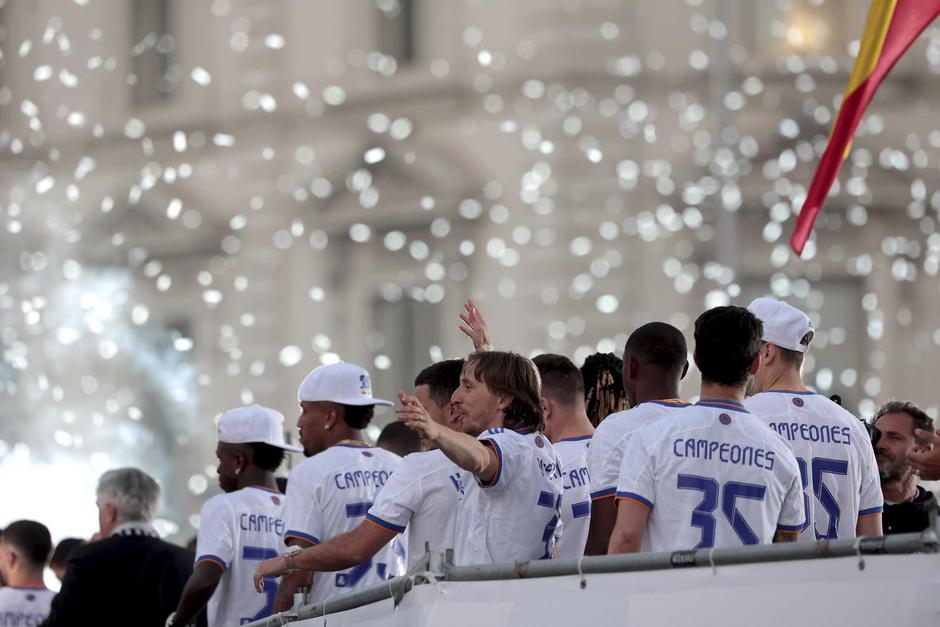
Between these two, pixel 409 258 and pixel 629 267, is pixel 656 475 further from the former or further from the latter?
pixel 409 258

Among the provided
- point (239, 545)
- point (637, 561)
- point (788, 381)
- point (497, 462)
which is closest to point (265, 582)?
point (239, 545)

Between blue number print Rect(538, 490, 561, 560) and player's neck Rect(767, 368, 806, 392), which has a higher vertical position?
player's neck Rect(767, 368, 806, 392)

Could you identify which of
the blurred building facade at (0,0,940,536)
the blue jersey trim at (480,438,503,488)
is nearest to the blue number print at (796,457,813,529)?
the blue jersey trim at (480,438,503,488)

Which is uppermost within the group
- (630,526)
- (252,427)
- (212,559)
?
(252,427)

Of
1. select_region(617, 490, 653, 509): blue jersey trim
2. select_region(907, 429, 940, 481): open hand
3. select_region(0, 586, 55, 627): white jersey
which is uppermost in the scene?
select_region(907, 429, 940, 481): open hand

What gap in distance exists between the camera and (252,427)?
19.2 feet

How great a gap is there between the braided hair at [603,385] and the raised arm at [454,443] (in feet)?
4.53

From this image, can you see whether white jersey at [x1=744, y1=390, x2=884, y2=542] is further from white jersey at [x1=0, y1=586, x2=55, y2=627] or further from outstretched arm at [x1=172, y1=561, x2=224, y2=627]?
white jersey at [x1=0, y1=586, x2=55, y2=627]

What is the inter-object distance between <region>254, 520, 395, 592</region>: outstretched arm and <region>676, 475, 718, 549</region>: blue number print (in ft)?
2.91

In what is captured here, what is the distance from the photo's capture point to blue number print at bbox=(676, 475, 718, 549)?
4004 mm

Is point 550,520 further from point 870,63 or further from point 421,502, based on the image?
point 870,63

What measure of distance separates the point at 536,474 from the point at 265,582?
6.11 feet

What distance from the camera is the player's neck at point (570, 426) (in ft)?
16.8

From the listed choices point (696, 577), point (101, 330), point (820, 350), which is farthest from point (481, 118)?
point (696, 577)
